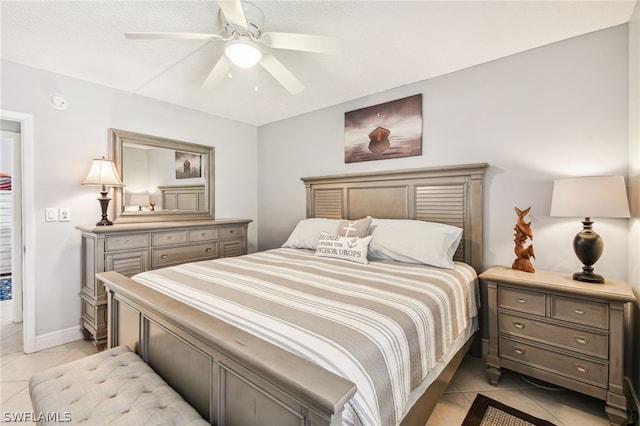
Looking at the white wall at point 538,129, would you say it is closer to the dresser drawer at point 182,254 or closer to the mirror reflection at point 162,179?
the dresser drawer at point 182,254

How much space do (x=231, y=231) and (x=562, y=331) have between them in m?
3.21

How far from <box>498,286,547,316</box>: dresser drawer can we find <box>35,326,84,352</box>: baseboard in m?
3.67

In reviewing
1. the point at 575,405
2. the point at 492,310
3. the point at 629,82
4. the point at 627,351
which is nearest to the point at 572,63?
the point at 629,82

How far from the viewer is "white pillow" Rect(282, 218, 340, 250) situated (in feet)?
9.53

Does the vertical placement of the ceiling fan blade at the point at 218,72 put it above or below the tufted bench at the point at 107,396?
above

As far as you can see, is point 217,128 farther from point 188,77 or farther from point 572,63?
point 572,63

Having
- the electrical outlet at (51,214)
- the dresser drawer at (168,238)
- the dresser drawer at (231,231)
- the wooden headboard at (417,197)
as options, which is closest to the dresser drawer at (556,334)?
the wooden headboard at (417,197)

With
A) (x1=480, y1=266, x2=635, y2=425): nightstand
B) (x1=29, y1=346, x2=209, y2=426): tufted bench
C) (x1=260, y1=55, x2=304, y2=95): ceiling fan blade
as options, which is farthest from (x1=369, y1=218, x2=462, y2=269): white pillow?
(x1=29, y1=346, x2=209, y2=426): tufted bench

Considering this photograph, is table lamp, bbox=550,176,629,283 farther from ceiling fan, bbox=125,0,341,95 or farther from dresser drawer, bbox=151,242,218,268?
dresser drawer, bbox=151,242,218,268

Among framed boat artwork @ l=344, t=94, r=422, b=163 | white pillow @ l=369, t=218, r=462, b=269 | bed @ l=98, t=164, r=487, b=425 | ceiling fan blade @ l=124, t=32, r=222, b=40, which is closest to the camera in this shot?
bed @ l=98, t=164, r=487, b=425

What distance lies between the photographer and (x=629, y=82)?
6.10 feet

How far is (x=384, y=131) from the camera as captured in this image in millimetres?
3014

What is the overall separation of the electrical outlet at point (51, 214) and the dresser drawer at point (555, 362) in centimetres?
382

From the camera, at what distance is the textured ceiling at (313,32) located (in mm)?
1741
